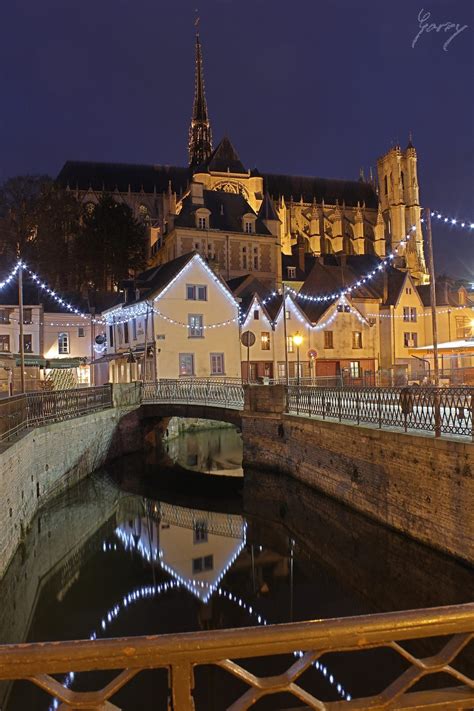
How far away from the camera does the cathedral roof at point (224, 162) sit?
73.6 metres

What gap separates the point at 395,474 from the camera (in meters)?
14.1

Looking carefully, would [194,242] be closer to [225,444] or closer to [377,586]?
[225,444]

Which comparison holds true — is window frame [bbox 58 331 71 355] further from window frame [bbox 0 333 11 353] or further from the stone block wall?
the stone block wall

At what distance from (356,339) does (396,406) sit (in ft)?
101

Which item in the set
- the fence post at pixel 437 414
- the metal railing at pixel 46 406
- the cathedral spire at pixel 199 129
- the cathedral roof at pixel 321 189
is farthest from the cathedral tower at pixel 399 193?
the fence post at pixel 437 414

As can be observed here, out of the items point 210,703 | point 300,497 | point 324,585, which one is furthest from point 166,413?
point 210,703

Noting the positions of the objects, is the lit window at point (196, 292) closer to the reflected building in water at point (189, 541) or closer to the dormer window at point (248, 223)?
the dormer window at point (248, 223)

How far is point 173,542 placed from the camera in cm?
1658

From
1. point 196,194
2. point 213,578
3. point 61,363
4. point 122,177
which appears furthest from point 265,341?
point 122,177

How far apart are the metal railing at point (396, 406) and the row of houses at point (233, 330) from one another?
52.1ft

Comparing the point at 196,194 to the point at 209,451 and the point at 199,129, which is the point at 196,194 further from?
the point at 199,129

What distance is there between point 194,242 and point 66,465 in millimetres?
35965

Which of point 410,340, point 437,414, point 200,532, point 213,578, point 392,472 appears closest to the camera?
point 437,414

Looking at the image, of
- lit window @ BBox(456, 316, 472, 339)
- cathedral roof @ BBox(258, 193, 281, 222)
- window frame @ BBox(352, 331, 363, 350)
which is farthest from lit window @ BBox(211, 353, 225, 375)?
cathedral roof @ BBox(258, 193, 281, 222)
